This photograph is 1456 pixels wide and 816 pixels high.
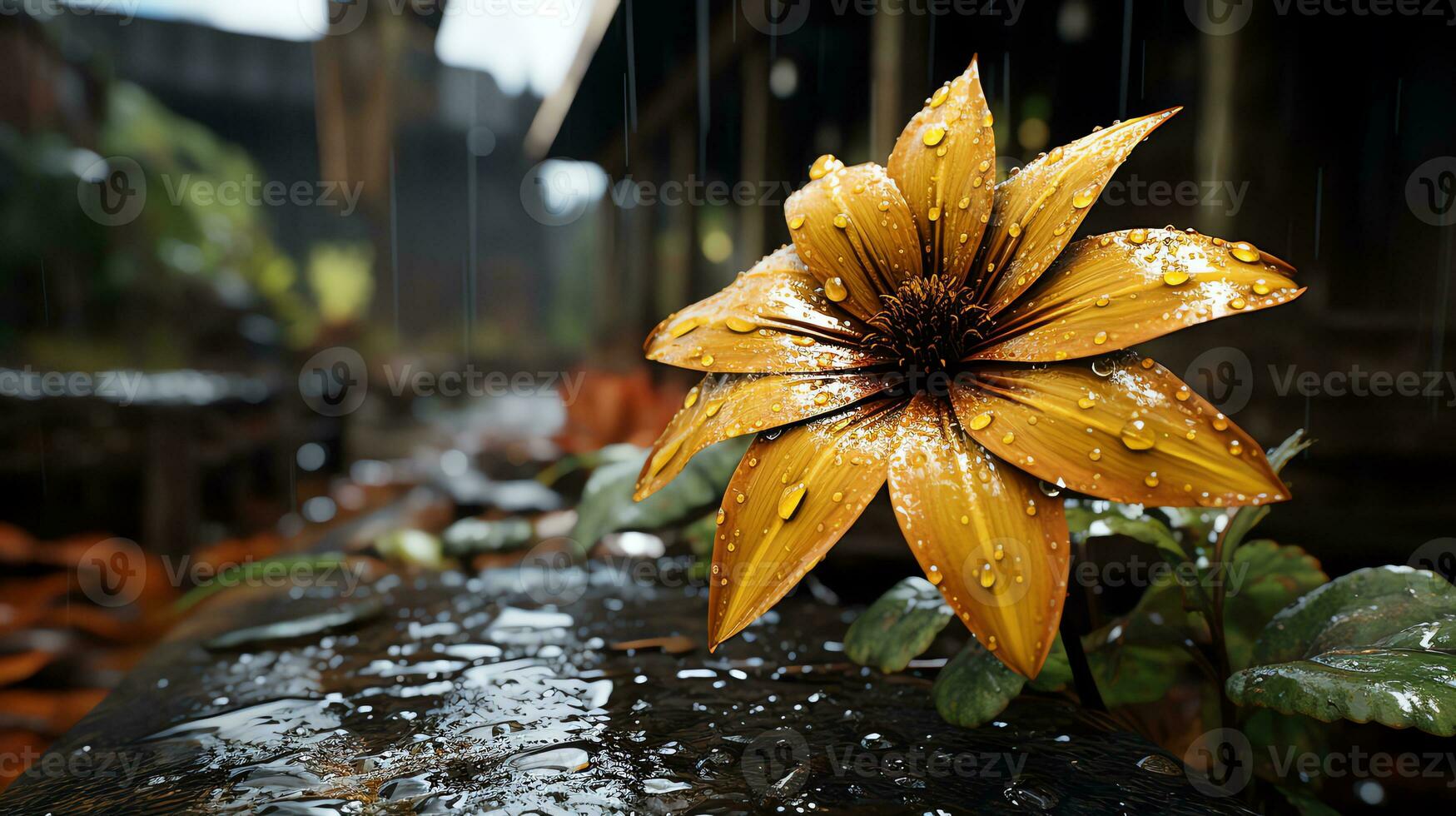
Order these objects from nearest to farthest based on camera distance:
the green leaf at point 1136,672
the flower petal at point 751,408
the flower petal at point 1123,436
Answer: the flower petal at point 1123,436 → the flower petal at point 751,408 → the green leaf at point 1136,672

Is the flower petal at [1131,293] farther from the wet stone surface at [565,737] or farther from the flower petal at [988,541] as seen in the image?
the wet stone surface at [565,737]

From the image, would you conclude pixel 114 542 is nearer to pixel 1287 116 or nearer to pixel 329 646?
pixel 329 646

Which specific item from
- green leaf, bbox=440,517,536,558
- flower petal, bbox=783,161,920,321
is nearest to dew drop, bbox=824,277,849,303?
flower petal, bbox=783,161,920,321

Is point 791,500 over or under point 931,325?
under

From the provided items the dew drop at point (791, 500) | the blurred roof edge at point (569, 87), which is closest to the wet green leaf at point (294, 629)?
the dew drop at point (791, 500)

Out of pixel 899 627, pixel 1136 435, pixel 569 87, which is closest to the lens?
pixel 1136 435

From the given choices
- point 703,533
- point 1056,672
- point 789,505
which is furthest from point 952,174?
point 703,533

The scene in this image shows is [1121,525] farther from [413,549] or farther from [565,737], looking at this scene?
[413,549]
